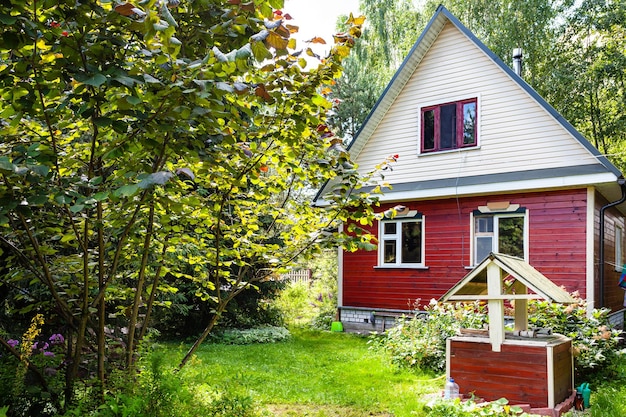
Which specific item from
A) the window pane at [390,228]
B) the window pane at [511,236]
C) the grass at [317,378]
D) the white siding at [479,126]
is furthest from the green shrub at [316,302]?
the window pane at [511,236]

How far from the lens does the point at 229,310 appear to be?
11711 millimetres

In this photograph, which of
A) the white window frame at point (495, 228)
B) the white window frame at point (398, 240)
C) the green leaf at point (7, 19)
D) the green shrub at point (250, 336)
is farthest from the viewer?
the white window frame at point (398, 240)

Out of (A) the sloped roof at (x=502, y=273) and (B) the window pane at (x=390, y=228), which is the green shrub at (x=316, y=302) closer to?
(B) the window pane at (x=390, y=228)

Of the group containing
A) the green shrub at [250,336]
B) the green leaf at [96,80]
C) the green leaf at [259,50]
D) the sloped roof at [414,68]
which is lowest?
the green shrub at [250,336]

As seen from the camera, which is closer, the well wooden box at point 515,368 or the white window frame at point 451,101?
the well wooden box at point 515,368

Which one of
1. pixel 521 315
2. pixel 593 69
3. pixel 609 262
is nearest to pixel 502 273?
pixel 521 315

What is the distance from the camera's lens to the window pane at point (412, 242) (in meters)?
11.6

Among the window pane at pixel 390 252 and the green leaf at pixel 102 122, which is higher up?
the green leaf at pixel 102 122

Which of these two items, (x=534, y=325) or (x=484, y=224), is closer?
(x=534, y=325)

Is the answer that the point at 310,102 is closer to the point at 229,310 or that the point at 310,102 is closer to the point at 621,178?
the point at 621,178

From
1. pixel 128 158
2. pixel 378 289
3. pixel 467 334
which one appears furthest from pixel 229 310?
pixel 128 158

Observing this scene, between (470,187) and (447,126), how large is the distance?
1.63 meters

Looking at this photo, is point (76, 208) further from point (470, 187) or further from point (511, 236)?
point (511, 236)

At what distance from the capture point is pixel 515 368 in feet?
17.6
